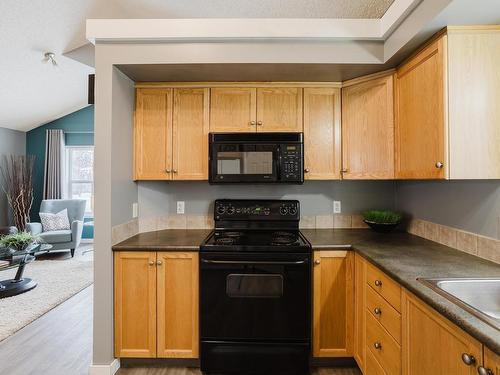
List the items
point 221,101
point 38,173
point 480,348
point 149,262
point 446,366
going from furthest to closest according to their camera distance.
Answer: point 38,173 < point 221,101 < point 149,262 < point 446,366 < point 480,348

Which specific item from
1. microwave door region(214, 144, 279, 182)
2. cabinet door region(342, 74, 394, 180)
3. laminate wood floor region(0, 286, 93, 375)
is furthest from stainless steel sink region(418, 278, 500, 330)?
laminate wood floor region(0, 286, 93, 375)

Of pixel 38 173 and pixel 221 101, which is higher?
pixel 221 101

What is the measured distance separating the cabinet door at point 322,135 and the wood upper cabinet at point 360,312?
758 millimetres

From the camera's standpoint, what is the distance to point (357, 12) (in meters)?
2.26

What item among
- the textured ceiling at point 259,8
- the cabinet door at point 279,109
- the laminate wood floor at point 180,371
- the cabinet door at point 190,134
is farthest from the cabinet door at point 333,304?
the textured ceiling at point 259,8

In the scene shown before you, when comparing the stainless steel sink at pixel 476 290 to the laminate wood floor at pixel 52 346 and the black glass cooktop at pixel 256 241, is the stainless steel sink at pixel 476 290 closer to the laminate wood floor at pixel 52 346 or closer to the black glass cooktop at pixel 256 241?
the black glass cooktop at pixel 256 241

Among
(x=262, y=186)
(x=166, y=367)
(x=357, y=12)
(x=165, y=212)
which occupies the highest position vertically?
(x=357, y=12)

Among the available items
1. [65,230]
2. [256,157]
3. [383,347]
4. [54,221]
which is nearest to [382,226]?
[383,347]

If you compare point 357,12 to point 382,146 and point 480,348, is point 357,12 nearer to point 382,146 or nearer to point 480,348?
point 382,146

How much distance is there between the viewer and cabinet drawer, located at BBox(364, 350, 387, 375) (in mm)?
1574

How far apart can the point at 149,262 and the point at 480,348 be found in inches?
70.1

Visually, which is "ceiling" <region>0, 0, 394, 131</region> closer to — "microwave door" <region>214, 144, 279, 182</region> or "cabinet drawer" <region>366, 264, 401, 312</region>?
"microwave door" <region>214, 144, 279, 182</region>

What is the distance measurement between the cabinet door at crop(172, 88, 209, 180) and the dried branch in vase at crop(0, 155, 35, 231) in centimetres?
502

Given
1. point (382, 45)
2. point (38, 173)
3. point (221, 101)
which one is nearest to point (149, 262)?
point (221, 101)
